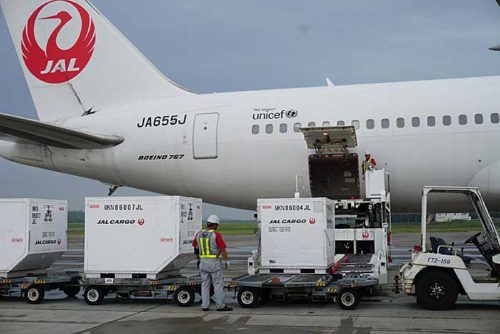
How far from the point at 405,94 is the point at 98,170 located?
9.21m

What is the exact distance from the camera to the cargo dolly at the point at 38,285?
1119cm

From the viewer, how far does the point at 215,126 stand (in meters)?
17.0

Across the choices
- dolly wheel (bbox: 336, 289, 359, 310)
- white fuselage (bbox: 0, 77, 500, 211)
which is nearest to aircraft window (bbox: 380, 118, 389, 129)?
white fuselage (bbox: 0, 77, 500, 211)

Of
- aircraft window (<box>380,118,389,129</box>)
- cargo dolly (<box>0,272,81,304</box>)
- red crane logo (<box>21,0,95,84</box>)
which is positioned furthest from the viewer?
red crane logo (<box>21,0,95,84</box>)

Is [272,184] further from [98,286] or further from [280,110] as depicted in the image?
[98,286]

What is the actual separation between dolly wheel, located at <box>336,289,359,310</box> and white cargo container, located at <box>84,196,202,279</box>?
308cm

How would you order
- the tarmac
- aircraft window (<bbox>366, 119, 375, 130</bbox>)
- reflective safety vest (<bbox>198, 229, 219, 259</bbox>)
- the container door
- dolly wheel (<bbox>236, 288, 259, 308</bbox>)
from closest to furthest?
the tarmac, dolly wheel (<bbox>236, 288, 259, 308</bbox>), reflective safety vest (<bbox>198, 229, 219, 259</bbox>), aircraft window (<bbox>366, 119, 375, 130</bbox>), the container door

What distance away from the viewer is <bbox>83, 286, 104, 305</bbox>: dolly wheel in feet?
35.9

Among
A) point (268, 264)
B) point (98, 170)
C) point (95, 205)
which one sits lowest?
point (268, 264)

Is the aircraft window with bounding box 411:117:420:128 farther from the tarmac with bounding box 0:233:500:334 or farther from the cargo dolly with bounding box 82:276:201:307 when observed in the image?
the cargo dolly with bounding box 82:276:201:307

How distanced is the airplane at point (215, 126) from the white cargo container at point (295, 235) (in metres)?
4.39

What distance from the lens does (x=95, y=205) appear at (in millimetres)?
11422

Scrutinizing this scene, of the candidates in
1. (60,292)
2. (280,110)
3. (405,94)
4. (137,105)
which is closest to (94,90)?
(137,105)

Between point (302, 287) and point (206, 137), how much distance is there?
7724 mm
